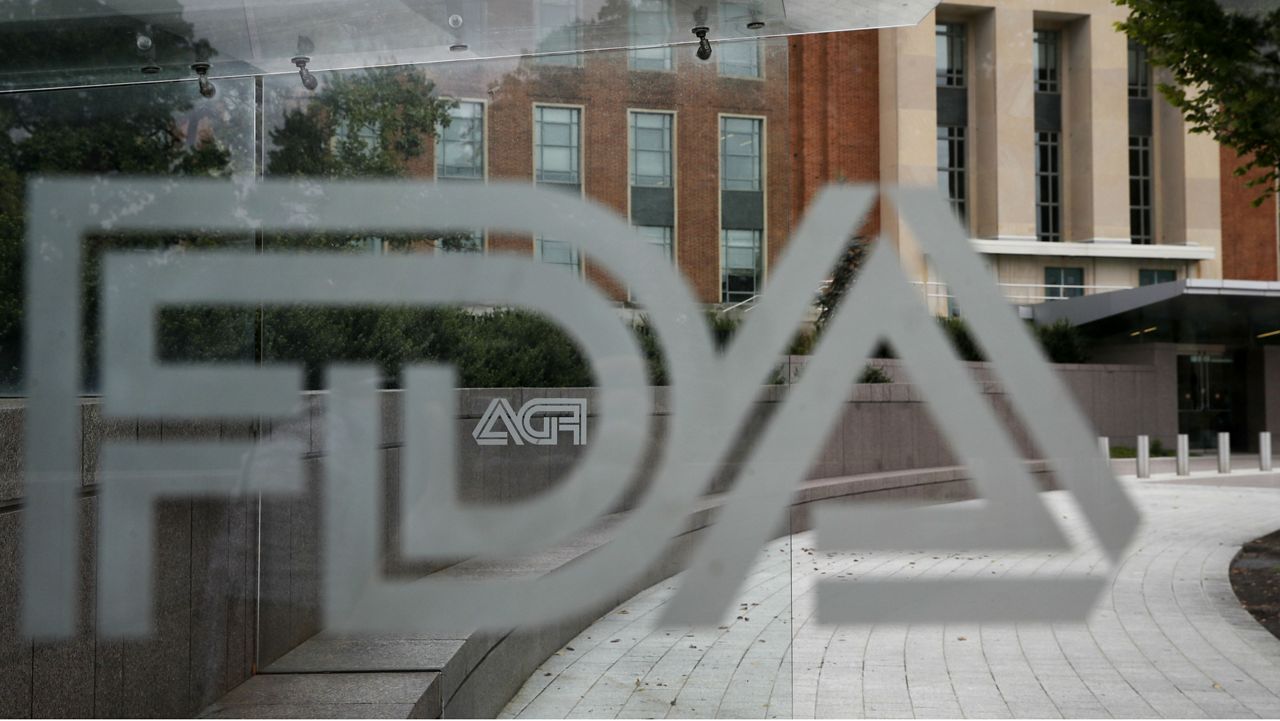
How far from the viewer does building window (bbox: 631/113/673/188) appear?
212 inches

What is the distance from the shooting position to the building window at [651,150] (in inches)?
212

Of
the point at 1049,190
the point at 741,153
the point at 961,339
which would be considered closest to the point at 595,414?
the point at 741,153

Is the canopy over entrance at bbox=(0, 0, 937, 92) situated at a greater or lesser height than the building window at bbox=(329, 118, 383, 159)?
greater

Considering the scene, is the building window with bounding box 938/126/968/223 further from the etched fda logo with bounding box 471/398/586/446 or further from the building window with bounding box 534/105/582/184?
the etched fda logo with bounding box 471/398/586/446

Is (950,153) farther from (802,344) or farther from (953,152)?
(802,344)

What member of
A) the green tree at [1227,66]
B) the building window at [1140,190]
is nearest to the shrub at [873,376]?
the green tree at [1227,66]

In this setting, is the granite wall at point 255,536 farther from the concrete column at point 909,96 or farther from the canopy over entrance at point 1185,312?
the canopy over entrance at point 1185,312

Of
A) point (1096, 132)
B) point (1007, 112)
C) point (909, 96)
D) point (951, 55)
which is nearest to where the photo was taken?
point (909, 96)

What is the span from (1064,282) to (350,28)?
2034 centimetres

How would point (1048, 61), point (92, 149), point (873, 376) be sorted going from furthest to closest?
point (1048, 61) → point (873, 376) → point (92, 149)

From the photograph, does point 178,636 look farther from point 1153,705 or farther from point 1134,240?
point 1134,240

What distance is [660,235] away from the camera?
5.30 m

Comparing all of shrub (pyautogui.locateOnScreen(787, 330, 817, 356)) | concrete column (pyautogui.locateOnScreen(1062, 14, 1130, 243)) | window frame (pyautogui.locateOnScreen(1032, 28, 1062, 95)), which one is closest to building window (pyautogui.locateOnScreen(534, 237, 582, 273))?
shrub (pyautogui.locateOnScreen(787, 330, 817, 356))

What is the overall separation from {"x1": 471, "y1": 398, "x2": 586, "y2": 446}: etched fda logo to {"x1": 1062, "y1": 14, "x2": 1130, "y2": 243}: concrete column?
1488cm
